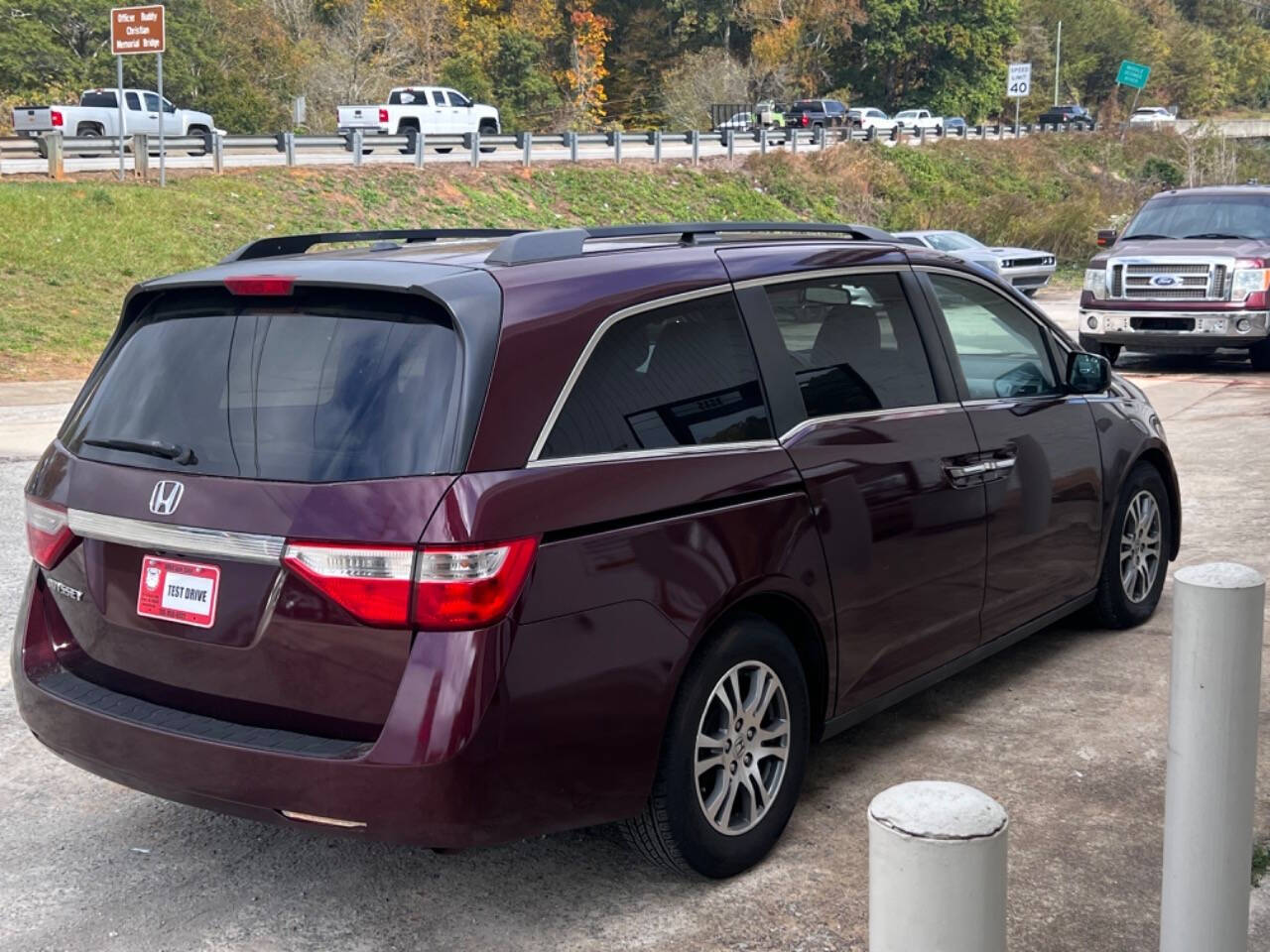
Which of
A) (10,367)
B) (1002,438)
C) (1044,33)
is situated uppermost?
(1044,33)

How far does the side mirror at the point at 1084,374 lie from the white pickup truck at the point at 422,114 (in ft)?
123

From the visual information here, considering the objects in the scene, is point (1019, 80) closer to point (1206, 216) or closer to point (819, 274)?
point (1206, 216)

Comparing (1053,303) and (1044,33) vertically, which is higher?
(1044,33)

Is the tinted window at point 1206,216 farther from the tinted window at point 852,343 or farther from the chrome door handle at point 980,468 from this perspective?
the tinted window at point 852,343

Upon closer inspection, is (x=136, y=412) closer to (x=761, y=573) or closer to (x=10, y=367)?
(x=761, y=573)

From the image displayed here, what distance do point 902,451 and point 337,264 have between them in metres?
1.83

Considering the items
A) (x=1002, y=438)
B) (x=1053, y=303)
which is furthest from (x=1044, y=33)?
(x=1002, y=438)

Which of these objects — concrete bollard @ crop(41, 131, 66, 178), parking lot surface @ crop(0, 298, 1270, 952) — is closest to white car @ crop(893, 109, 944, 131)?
concrete bollard @ crop(41, 131, 66, 178)

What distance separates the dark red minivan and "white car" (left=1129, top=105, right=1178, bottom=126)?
74.8 metres

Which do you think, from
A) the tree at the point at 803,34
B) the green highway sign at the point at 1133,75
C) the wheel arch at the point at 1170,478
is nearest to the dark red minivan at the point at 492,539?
the wheel arch at the point at 1170,478

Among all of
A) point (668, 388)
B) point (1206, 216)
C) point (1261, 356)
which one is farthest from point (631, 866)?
point (1206, 216)

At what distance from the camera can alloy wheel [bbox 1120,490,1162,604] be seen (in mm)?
6148

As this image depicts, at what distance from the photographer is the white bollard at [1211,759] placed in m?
2.90

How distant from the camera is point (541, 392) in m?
3.62
